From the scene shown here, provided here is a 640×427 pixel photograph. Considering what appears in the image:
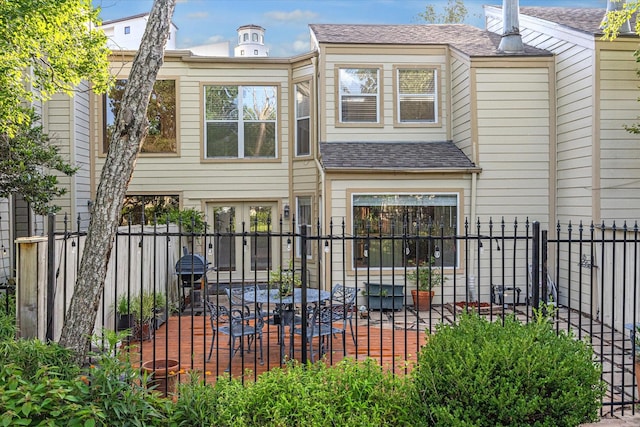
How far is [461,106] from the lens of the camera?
11.8 meters

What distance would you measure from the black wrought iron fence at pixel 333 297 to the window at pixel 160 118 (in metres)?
2.58

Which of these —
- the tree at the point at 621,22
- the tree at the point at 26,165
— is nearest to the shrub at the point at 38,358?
the tree at the point at 26,165

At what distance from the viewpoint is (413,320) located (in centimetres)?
970

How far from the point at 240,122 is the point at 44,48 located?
6235 mm

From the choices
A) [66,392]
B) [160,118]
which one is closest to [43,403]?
[66,392]

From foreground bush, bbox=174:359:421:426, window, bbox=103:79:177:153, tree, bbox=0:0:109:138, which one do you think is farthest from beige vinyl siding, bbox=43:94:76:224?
foreground bush, bbox=174:359:421:426

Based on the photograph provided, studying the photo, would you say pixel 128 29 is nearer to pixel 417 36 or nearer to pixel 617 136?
pixel 417 36

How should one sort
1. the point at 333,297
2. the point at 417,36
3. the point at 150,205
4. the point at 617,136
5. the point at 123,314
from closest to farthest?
the point at 123,314 → the point at 333,297 → the point at 617,136 → the point at 417,36 → the point at 150,205

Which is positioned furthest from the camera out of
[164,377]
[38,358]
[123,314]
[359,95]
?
[359,95]

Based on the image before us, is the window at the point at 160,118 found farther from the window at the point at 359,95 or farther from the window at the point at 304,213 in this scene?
the window at the point at 359,95

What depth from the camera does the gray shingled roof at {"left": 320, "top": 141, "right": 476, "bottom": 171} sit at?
10.9m

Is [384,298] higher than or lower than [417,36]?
lower

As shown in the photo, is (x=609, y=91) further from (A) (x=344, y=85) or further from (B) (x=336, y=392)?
(B) (x=336, y=392)

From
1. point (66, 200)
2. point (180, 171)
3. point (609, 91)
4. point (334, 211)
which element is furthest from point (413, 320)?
point (66, 200)
